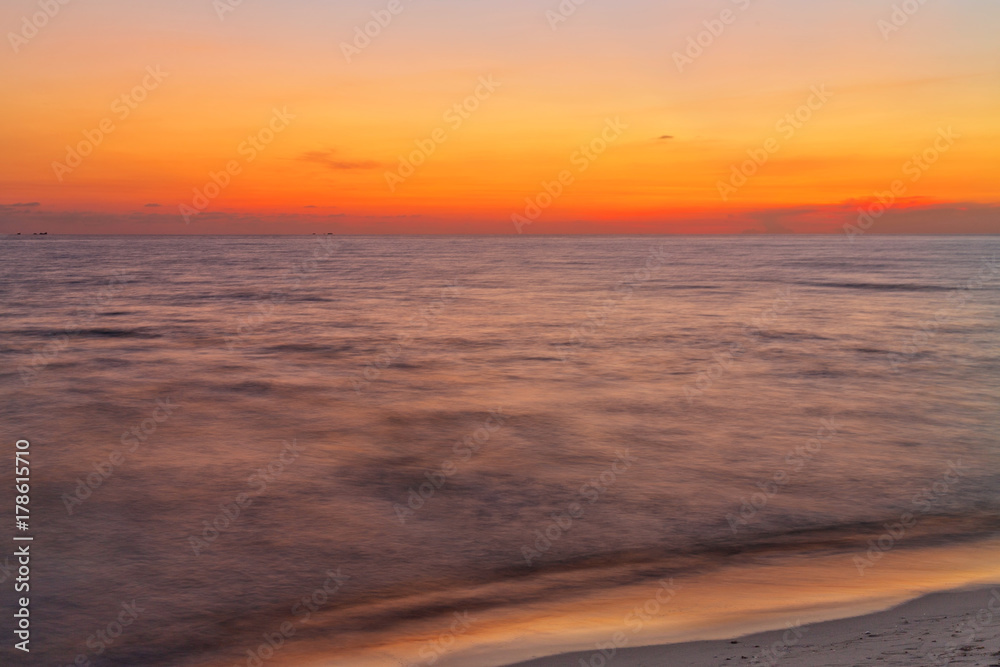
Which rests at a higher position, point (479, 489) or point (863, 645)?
point (479, 489)

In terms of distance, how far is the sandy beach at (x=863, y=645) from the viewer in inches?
223

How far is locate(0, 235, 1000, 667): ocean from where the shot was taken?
25.3ft

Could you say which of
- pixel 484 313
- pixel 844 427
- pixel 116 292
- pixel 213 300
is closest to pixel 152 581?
pixel 844 427

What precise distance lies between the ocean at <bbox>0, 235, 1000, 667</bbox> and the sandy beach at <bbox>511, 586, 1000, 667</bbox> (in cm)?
37

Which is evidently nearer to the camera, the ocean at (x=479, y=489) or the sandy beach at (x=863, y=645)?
the sandy beach at (x=863, y=645)

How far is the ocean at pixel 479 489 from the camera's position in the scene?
772 cm

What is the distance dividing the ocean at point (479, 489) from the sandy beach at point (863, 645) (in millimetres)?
369

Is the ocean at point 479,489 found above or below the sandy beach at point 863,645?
above

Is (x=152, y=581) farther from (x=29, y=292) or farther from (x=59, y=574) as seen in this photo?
(x=29, y=292)

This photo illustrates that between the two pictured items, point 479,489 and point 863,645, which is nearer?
point 863,645

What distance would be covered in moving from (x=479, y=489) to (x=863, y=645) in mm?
6931

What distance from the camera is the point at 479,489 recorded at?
39.8 ft

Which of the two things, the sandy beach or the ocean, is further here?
the ocean

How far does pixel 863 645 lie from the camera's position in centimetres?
609
